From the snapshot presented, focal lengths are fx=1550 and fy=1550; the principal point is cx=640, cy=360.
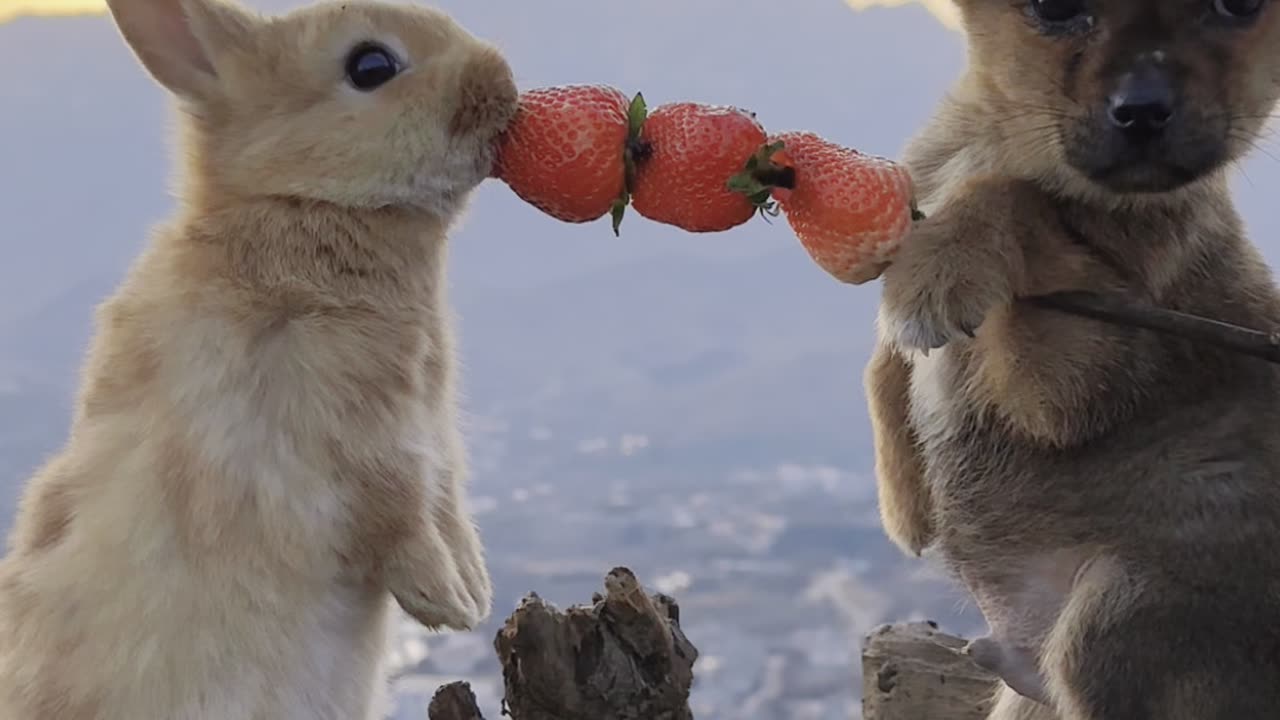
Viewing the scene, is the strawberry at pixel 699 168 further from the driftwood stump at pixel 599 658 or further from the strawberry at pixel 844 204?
the driftwood stump at pixel 599 658

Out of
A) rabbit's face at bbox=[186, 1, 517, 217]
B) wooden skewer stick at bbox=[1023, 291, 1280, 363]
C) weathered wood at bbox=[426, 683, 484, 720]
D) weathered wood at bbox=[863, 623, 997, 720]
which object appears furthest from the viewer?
weathered wood at bbox=[863, 623, 997, 720]

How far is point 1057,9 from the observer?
4.90 feet

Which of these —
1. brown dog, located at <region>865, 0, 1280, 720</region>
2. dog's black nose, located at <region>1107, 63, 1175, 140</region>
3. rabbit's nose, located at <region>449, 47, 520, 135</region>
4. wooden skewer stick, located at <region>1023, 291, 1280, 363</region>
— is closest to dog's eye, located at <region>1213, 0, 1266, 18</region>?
brown dog, located at <region>865, 0, 1280, 720</region>

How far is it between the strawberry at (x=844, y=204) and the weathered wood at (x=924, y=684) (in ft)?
2.40

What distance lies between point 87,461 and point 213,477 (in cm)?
15

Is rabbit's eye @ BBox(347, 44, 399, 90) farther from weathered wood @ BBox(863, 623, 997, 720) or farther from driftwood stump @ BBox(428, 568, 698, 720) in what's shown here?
weathered wood @ BBox(863, 623, 997, 720)

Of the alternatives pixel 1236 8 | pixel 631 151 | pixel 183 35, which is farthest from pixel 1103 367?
pixel 183 35

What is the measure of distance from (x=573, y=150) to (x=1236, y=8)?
651 mm

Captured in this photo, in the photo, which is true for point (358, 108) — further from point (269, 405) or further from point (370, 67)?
point (269, 405)

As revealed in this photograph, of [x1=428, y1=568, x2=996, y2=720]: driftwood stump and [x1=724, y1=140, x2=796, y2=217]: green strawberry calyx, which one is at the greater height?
[x1=724, y1=140, x2=796, y2=217]: green strawberry calyx

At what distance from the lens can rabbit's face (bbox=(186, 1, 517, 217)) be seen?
1.44 meters

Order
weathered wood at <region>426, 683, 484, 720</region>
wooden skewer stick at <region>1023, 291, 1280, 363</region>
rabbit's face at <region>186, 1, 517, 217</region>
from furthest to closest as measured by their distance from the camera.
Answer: weathered wood at <region>426, 683, 484, 720</region> → rabbit's face at <region>186, 1, 517, 217</region> → wooden skewer stick at <region>1023, 291, 1280, 363</region>

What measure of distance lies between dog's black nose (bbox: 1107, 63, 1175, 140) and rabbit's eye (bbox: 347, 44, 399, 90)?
664 millimetres

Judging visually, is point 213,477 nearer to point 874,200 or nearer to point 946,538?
point 874,200
